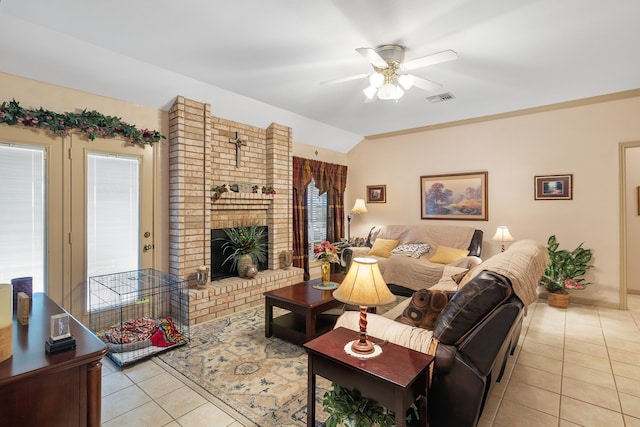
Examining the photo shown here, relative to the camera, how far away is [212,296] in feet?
12.3

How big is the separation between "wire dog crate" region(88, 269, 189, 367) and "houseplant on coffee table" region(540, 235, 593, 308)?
4628 mm

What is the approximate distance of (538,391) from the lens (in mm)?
2359

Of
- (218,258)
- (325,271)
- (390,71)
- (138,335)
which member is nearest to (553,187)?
(390,71)

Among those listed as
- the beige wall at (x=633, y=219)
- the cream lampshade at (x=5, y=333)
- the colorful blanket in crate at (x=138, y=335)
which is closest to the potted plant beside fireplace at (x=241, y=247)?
the colorful blanket in crate at (x=138, y=335)

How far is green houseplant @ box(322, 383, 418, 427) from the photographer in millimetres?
1642

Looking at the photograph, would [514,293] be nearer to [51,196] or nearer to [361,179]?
[51,196]

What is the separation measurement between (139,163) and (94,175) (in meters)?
0.46

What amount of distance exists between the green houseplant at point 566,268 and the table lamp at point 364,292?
12.4 feet

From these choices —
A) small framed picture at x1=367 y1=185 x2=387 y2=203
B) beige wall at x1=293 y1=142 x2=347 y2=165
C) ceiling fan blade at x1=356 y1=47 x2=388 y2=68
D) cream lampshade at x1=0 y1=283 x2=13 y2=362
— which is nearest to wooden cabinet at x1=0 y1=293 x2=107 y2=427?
cream lampshade at x1=0 y1=283 x2=13 y2=362

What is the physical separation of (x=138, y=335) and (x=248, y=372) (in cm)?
121

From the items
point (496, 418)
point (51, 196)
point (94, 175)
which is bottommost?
point (496, 418)

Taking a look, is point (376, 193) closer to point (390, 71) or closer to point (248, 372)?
point (390, 71)

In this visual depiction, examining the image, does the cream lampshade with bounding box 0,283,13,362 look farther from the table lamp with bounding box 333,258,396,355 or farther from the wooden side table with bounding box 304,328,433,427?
the table lamp with bounding box 333,258,396,355

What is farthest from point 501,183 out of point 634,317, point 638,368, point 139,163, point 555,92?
point 139,163
